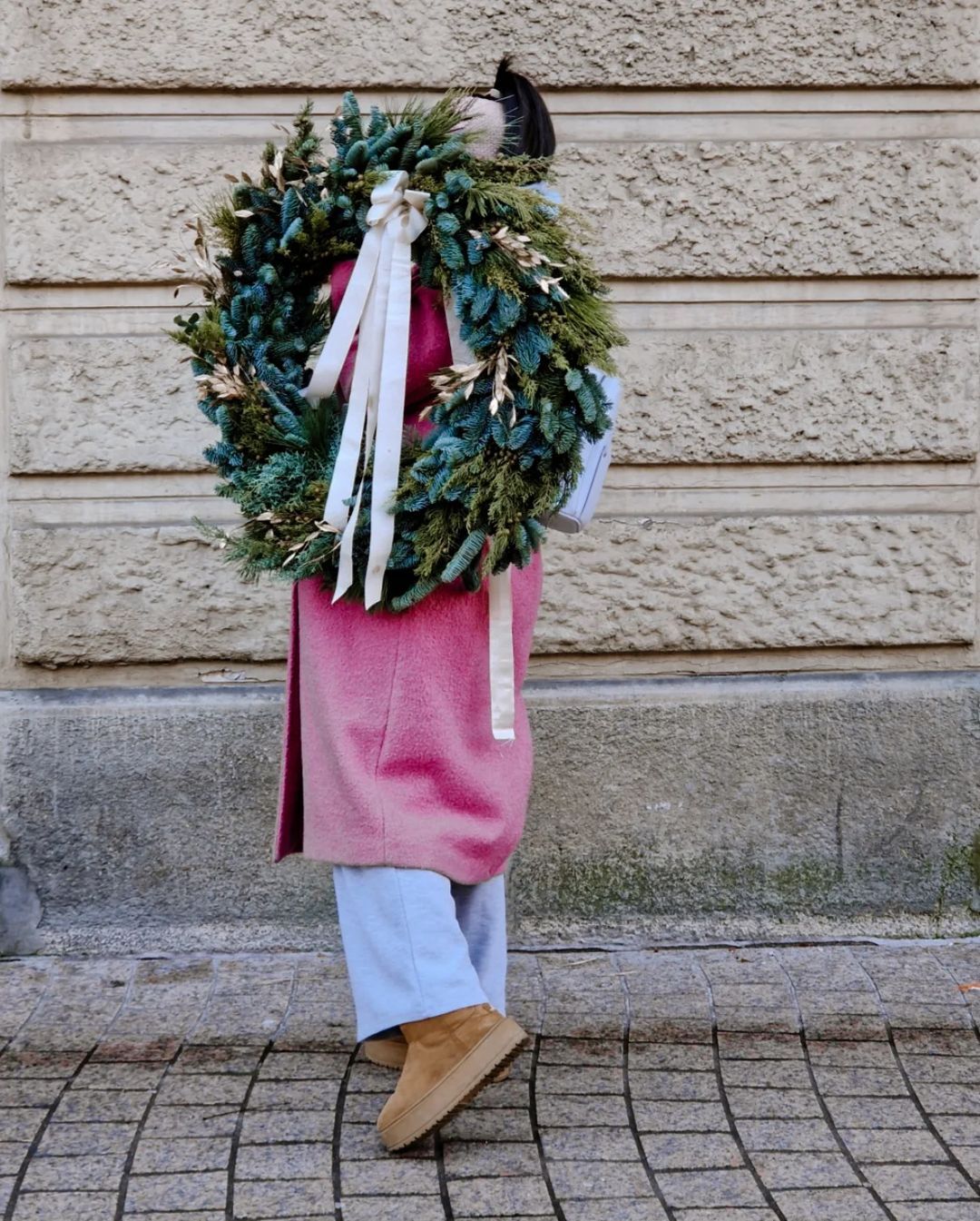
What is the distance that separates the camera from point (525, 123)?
8.87 feet

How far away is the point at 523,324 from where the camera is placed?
2486 mm

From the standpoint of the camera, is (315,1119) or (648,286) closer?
(315,1119)

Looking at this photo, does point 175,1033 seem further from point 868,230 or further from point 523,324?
point 868,230

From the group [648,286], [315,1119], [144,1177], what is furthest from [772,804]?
[144,1177]

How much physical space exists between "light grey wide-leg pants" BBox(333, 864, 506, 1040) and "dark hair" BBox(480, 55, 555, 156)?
1352 millimetres

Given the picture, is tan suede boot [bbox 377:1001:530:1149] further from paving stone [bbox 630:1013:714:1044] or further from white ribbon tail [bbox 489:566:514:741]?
paving stone [bbox 630:1013:714:1044]

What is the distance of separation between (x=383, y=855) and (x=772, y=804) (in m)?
1.66

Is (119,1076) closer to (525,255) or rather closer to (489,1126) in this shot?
(489,1126)

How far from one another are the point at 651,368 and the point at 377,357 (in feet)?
4.88

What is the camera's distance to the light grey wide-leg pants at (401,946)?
2570 millimetres

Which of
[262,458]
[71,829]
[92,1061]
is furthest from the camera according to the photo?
[71,829]

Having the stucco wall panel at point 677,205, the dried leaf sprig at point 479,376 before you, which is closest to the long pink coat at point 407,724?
the dried leaf sprig at point 479,376

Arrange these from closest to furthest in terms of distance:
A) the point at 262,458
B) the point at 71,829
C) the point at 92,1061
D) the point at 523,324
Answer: the point at 523,324 → the point at 262,458 → the point at 92,1061 → the point at 71,829

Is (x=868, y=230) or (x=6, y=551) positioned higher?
(x=868, y=230)
